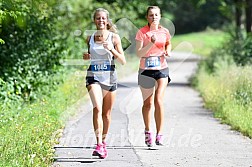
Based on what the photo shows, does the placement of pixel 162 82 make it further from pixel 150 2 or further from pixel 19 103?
pixel 150 2

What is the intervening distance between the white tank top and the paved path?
3.47 ft

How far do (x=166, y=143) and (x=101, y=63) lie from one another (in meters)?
1.91

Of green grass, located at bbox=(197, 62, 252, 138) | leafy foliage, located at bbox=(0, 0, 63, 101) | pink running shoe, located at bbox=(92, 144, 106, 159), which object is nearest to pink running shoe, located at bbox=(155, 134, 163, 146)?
pink running shoe, located at bbox=(92, 144, 106, 159)

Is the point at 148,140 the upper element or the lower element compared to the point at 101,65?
lower

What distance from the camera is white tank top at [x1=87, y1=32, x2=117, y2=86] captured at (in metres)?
9.02

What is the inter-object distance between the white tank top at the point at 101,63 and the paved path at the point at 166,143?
3.47 feet

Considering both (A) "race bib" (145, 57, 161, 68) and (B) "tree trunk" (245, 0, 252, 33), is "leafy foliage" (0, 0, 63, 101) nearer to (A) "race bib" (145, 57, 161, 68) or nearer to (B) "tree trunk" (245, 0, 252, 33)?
(A) "race bib" (145, 57, 161, 68)

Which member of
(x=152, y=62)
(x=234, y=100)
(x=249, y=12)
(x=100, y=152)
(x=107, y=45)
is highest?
(x=107, y=45)

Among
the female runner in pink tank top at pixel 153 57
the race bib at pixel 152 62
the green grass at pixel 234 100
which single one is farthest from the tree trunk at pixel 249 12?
the race bib at pixel 152 62

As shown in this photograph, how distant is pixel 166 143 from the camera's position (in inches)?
402

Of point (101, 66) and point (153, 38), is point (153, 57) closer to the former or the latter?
point (153, 38)

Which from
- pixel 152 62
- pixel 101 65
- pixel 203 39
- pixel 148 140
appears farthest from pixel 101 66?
pixel 203 39

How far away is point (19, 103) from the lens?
14211 mm

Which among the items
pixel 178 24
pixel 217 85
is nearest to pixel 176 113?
pixel 217 85
